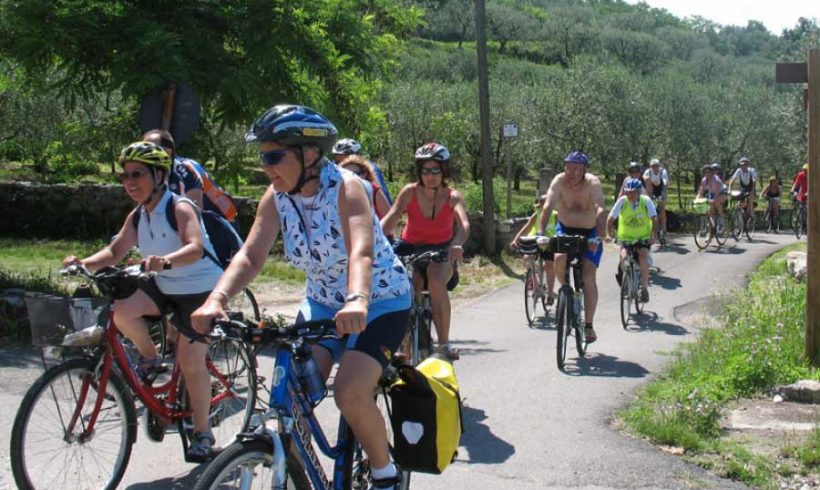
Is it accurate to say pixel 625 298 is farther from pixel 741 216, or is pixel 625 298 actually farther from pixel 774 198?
pixel 774 198

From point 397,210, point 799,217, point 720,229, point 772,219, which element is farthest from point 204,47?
point 772,219

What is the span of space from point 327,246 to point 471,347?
6007mm

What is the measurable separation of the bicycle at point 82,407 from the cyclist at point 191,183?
3.64 ft

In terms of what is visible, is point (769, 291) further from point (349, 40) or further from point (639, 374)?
point (349, 40)

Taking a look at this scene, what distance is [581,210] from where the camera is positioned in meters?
8.94

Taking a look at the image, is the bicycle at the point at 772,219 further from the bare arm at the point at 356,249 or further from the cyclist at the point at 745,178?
the bare arm at the point at 356,249

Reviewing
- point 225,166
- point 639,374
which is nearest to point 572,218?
point 639,374

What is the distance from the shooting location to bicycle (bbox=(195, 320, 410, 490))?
10.5 ft

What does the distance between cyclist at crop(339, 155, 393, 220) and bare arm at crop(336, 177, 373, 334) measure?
9.95ft

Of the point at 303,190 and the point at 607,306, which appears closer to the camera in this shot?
the point at 303,190

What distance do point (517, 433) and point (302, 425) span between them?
306cm

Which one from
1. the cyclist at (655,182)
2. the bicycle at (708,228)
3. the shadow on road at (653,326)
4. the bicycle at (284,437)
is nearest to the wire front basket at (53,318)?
the bicycle at (284,437)

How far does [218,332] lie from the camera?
3.47 m

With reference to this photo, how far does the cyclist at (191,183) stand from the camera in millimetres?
5812
